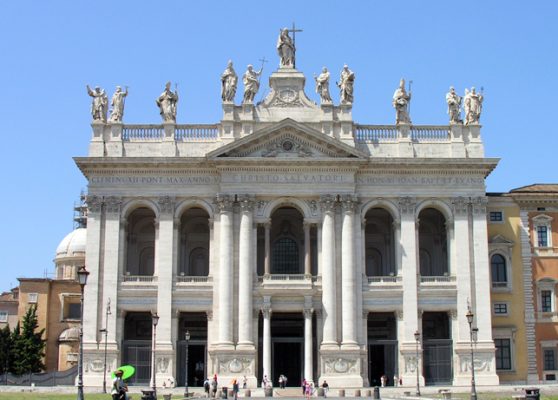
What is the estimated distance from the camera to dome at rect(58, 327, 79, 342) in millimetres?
85787

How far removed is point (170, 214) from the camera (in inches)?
2537

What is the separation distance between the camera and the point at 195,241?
226 ft

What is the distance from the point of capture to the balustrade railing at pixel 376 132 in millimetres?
66312

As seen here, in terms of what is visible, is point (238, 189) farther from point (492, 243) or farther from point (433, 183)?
point (492, 243)

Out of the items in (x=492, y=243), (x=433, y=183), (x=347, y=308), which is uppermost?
(x=433, y=183)

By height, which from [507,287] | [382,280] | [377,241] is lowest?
[507,287]

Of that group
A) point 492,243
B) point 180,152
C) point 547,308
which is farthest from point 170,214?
point 547,308

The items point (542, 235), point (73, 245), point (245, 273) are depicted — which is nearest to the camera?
point (245, 273)

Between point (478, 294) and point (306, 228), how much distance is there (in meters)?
13.0

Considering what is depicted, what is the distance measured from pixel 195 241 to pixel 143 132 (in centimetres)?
923

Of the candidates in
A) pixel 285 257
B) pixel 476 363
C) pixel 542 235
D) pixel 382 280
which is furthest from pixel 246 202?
pixel 542 235

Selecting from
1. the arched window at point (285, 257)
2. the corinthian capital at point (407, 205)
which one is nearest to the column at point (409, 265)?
the corinthian capital at point (407, 205)

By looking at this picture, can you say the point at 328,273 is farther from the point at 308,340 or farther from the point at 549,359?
the point at 549,359

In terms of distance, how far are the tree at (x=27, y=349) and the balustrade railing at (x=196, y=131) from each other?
24.9m
